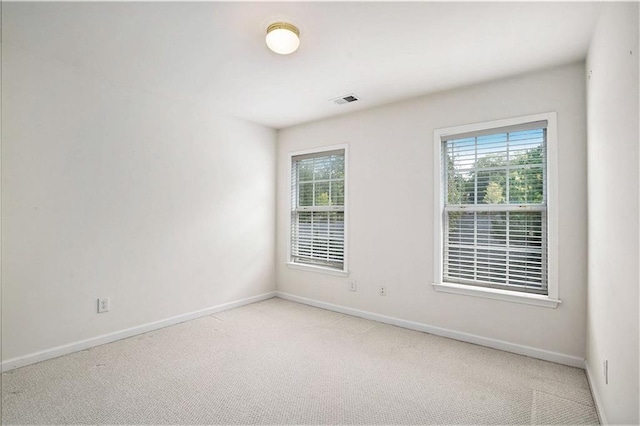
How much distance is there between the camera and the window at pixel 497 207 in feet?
Answer: 9.05

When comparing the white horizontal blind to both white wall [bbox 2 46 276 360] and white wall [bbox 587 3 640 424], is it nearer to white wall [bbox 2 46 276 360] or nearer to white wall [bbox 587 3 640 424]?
white wall [bbox 587 3 640 424]

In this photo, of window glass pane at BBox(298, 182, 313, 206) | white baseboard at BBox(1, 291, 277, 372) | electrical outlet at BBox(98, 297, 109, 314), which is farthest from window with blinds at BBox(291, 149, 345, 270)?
electrical outlet at BBox(98, 297, 109, 314)

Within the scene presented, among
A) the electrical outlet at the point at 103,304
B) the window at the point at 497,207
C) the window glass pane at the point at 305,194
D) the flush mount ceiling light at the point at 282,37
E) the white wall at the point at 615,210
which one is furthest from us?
the window glass pane at the point at 305,194

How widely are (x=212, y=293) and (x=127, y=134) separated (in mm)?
1921

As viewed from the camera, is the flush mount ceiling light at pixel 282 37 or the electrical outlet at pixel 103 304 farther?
the electrical outlet at pixel 103 304

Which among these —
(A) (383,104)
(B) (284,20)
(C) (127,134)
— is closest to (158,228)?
(C) (127,134)

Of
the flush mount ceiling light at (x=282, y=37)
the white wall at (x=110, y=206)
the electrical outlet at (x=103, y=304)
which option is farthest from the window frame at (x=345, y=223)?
the electrical outlet at (x=103, y=304)

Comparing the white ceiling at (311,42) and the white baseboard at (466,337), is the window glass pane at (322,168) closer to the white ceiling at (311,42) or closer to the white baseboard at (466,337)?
the white ceiling at (311,42)

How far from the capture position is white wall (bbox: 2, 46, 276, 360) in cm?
249

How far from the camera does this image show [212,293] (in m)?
3.84

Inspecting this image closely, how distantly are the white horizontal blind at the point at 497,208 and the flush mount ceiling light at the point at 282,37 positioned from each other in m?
1.79

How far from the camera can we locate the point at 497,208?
2920 millimetres

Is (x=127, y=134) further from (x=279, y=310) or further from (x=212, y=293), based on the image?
(x=279, y=310)

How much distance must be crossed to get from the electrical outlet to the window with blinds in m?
2.21
